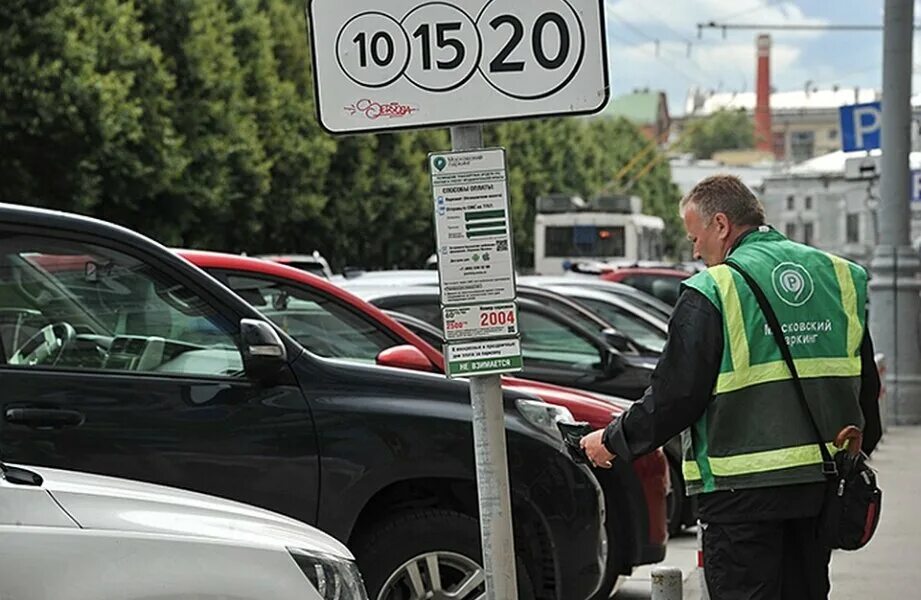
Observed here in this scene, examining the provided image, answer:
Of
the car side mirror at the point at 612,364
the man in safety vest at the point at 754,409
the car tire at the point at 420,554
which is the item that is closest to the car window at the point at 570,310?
the car side mirror at the point at 612,364

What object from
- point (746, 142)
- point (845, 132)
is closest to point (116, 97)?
point (845, 132)

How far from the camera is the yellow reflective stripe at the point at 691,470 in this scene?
4.48 metres

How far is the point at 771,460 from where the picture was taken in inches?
172

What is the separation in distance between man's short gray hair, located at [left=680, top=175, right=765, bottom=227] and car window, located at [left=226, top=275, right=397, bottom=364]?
3.01 meters

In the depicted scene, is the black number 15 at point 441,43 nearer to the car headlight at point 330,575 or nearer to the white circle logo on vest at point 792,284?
the white circle logo on vest at point 792,284

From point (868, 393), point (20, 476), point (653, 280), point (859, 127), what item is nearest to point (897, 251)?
point (859, 127)

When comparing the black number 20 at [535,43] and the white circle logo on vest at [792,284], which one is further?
the black number 20 at [535,43]

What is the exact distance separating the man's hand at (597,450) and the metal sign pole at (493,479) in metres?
0.25

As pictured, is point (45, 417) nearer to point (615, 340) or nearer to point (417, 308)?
point (417, 308)

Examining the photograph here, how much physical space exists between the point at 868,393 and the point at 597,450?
2.71ft

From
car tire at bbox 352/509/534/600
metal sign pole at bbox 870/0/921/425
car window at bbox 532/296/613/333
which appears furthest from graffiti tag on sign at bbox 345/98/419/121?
metal sign pole at bbox 870/0/921/425

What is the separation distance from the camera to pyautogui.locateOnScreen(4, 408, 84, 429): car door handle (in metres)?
5.28

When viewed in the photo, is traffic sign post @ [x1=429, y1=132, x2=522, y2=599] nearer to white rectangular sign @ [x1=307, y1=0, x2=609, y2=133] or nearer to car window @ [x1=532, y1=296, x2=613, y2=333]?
white rectangular sign @ [x1=307, y1=0, x2=609, y2=133]

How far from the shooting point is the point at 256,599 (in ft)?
12.2
